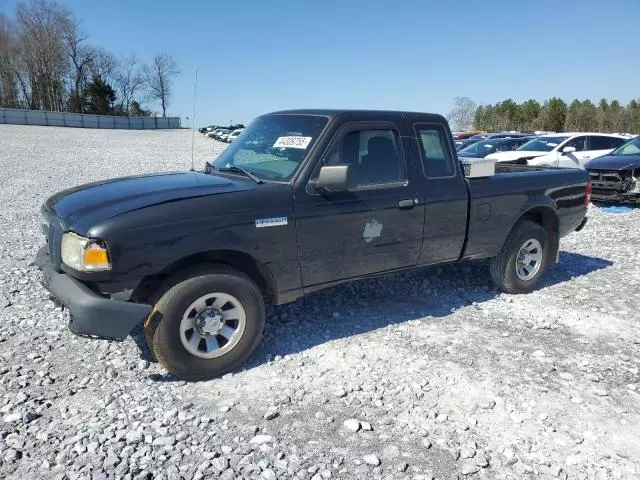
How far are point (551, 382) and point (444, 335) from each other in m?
1.04

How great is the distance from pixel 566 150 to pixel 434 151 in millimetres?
11379

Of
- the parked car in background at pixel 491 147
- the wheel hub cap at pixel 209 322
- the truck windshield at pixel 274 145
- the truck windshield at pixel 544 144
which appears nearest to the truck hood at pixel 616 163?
the truck windshield at pixel 544 144

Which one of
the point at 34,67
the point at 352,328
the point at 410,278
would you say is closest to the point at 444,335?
the point at 352,328

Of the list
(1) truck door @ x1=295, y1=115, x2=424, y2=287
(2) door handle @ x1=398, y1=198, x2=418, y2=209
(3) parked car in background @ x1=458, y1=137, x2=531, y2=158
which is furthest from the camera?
(3) parked car in background @ x1=458, y1=137, x2=531, y2=158

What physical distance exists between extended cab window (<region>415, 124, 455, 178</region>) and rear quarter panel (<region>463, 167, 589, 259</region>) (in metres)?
0.37

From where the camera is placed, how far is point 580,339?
4.64 meters

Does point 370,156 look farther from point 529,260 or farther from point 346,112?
point 529,260

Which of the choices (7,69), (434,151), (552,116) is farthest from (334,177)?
(7,69)

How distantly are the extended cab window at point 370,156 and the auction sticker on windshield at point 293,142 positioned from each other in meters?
0.24

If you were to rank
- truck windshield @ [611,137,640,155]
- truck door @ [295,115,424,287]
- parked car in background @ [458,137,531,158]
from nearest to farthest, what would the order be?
1. truck door @ [295,115,424,287]
2. truck windshield @ [611,137,640,155]
3. parked car in background @ [458,137,531,158]

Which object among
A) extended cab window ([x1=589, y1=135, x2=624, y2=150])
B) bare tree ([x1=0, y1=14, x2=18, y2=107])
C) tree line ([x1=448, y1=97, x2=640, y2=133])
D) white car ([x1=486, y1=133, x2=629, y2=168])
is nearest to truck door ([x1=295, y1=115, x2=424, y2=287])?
white car ([x1=486, y1=133, x2=629, y2=168])

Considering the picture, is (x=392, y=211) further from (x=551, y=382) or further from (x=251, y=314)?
(x=551, y=382)

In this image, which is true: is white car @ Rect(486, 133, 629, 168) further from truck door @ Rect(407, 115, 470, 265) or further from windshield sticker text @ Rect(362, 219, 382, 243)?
windshield sticker text @ Rect(362, 219, 382, 243)

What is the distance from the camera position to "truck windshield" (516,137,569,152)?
14.9 meters
